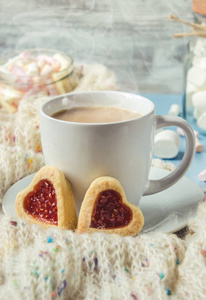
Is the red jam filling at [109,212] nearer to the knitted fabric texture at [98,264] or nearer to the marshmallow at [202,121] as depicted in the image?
the knitted fabric texture at [98,264]

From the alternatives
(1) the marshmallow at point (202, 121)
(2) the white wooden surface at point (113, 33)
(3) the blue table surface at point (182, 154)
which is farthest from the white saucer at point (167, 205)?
(2) the white wooden surface at point (113, 33)

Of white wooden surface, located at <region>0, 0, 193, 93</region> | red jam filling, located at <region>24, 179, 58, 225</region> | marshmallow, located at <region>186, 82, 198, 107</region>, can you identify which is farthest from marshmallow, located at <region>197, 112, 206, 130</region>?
white wooden surface, located at <region>0, 0, 193, 93</region>

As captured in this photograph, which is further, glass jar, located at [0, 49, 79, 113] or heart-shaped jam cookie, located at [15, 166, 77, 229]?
glass jar, located at [0, 49, 79, 113]

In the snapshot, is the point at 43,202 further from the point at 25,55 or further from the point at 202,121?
the point at 25,55

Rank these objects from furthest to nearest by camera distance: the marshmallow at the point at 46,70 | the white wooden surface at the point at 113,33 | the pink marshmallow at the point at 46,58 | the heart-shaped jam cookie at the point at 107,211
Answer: the white wooden surface at the point at 113,33 < the pink marshmallow at the point at 46,58 < the marshmallow at the point at 46,70 < the heart-shaped jam cookie at the point at 107,211

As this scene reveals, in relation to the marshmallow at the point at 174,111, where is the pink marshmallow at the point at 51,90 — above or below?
above

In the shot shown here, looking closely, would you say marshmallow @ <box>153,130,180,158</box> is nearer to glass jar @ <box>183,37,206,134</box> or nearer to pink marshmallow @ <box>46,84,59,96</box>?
Result: glass jar @ <box>183,37,206,134</box>

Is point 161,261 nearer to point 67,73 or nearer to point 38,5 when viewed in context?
point 67,73

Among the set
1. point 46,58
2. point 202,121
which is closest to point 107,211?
point 202,121

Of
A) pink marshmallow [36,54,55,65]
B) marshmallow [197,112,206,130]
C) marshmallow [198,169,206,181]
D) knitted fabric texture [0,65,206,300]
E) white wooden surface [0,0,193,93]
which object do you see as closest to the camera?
knitted fabric texture [0,65,206,300]
